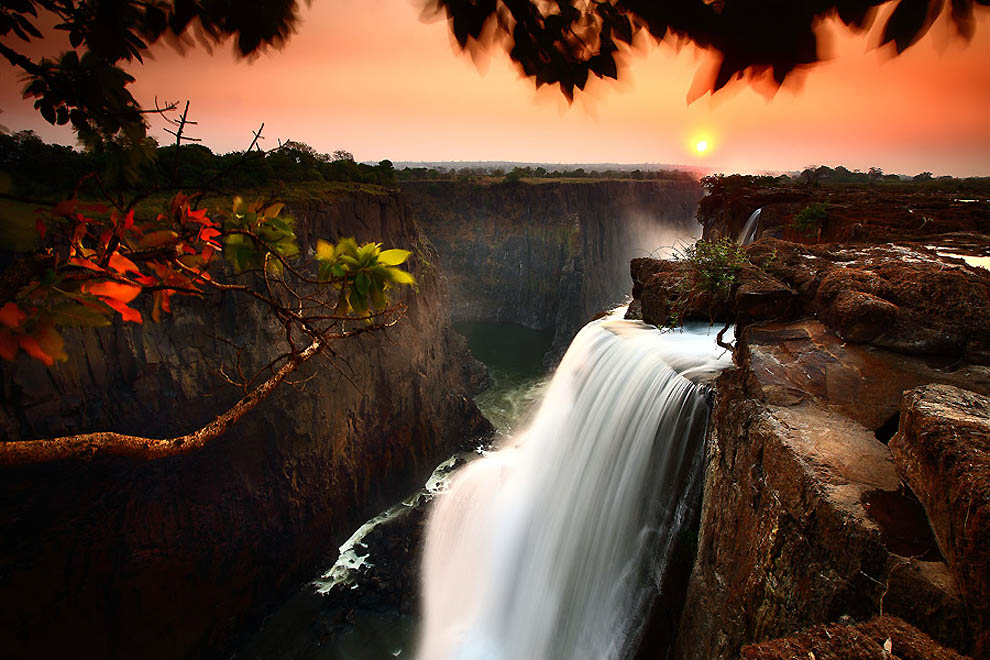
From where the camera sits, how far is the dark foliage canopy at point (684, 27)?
1.05 metres

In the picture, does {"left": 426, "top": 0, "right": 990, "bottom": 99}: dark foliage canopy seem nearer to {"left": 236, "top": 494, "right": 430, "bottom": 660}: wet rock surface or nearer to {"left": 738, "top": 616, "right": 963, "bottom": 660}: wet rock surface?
{"left": 738, "top": 616, "right": 963, "bottom": 660}: wet rock surface

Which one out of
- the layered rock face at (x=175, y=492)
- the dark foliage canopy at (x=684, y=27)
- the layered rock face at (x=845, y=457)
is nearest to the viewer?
the dark foliage canopy at (x=684, y=27)

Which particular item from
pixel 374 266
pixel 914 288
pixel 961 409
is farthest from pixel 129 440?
pixel 914 288

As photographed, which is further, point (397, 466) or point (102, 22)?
point (397, 466)

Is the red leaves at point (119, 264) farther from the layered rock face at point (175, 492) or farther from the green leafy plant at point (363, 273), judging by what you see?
the layered rock face at point (175, 492)

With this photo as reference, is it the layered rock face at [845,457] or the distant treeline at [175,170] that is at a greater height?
the distant treeline at [175,170]

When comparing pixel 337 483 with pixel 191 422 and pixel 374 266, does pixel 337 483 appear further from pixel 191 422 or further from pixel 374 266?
pixel 374 266

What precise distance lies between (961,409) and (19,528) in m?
12.9

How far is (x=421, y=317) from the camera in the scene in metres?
16.9

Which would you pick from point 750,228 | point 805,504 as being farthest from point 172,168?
point 750,228

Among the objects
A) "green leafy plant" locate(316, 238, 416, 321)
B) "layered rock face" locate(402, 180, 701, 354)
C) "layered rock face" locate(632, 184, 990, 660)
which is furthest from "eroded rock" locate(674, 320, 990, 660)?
"layered rock face" locate(402, 180, 701, 354)

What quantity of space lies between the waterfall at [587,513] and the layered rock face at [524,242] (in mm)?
24203

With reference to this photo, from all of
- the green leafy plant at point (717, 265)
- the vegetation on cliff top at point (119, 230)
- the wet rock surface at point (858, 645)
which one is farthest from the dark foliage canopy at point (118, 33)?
the green leafy plant at point (717, 265)

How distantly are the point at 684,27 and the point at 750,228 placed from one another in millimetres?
13172
